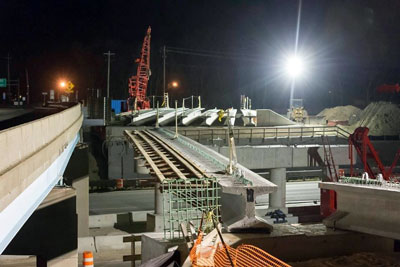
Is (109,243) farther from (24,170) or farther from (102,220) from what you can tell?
(24,170)

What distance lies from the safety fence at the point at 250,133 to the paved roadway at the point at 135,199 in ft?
14.5

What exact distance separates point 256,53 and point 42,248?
272ft

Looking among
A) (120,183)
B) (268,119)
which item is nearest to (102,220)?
(120,183)

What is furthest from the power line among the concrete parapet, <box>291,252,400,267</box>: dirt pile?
the concrete parapet

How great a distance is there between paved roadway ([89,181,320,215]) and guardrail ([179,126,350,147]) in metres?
4.42

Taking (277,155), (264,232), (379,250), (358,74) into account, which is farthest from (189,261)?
(358,74)

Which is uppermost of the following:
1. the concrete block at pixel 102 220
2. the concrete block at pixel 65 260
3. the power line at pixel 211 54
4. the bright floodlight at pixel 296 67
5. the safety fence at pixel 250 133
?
the power line at pixel 211 54

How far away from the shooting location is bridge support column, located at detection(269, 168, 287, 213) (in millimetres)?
35175

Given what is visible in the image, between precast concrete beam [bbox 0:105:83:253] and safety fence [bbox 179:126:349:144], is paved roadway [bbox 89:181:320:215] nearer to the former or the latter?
safety fence [bbox 179:126:349:144]

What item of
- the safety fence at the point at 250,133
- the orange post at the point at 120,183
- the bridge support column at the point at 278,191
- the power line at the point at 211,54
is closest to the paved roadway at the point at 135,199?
the orange post at the point at 120,183

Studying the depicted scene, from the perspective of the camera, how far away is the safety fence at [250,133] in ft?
132

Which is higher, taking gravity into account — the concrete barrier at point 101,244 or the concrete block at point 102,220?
the concrete block at point 102,220

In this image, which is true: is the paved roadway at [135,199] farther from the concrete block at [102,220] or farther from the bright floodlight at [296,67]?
the bright floodlight at [296,67]

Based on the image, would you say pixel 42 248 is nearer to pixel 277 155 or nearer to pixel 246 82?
pixel 277 155
